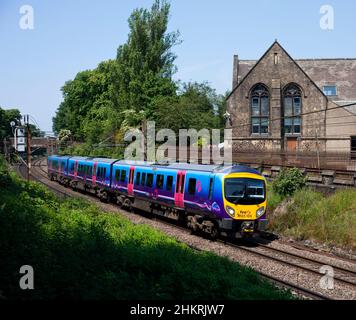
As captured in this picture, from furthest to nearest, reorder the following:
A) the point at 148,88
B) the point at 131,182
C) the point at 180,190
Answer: the point at 148,88 < the point at 131,182 < the point at 180,190

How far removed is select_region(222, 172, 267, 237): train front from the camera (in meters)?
18.1

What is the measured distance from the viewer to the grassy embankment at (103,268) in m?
9.28

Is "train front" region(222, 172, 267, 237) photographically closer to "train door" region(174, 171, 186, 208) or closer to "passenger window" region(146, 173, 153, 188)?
"train door" region(174, 171, 186, 208)

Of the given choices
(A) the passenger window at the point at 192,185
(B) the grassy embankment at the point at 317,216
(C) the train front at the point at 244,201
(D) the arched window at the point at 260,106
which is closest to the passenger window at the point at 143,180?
(A) the passenger window at the point at 192,185

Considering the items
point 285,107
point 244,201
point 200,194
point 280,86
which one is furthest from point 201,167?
point 285,107

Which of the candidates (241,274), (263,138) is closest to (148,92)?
(263,138)

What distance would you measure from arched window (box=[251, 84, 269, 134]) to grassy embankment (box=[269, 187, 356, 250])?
62.1 feet

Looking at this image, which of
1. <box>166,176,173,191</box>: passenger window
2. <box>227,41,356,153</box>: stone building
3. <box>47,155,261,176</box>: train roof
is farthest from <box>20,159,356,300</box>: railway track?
<box>227,41,356,153</box>: stone building

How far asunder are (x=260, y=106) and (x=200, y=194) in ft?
82.0

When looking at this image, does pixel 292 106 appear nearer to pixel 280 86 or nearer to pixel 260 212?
pixel 280 86

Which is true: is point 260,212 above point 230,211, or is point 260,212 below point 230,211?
below

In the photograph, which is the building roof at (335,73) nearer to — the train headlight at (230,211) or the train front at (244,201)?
the train front at (244,201)

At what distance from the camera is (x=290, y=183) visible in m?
24.6
